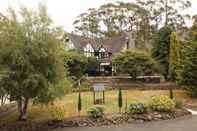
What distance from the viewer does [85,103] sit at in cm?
2972

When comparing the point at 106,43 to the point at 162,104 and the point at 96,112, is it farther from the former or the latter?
the point at 96,112

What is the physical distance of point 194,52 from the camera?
32594mm

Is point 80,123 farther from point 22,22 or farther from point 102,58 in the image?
point 102,58

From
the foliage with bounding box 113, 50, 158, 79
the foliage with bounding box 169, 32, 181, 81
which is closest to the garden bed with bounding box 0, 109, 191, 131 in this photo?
the foliage with bounding box 169, 32, 181, 81

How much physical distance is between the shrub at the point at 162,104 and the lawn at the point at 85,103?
8.63 feet

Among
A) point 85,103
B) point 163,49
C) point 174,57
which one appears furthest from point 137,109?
point 163,49

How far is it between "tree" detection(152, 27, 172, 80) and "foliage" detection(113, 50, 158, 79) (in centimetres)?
192

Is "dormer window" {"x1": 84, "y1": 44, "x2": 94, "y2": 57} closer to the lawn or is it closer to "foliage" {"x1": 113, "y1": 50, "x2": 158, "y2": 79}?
"foliage" {"x1": 113, "y1": 50, "x2": 158, "y2": 79}

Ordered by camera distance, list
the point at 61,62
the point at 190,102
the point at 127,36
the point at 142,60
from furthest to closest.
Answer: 1. the point at 127,36
2. the point at 142,60
3. the point at 190,102
4. the point at 61,62

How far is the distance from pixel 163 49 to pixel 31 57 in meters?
20.7

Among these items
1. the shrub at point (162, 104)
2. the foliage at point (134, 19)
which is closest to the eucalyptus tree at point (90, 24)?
the foliage at point (134, 19)

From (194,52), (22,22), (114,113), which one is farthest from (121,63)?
(22,22)

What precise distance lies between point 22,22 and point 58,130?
7022mm

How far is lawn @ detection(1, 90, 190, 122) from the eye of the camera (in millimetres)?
26669
